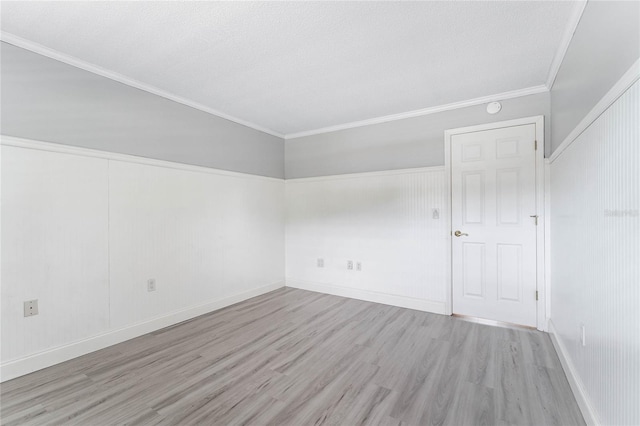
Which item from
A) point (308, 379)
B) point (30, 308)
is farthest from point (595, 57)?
point (30, 308)

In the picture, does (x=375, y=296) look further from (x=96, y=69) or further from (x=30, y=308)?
(x=96, y=69)

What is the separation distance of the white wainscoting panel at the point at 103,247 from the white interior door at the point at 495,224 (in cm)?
275

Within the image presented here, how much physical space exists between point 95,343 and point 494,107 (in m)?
4.47

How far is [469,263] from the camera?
318cm

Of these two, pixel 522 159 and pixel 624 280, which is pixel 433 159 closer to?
pixel 522 159

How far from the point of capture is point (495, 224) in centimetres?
304

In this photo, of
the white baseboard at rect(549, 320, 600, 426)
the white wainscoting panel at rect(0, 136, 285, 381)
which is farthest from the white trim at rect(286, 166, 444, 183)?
the white baseboard at rect(549, 320, 600, 426)

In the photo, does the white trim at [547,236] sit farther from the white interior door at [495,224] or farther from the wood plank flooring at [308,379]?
the wood plank flooring at [308,379]

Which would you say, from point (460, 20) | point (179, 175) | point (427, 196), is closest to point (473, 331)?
point (427, 196)

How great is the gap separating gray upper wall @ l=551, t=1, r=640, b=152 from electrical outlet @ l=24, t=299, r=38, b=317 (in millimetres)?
3641

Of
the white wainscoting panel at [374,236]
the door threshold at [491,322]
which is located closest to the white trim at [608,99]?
the white wainscoting panel at [374,236]

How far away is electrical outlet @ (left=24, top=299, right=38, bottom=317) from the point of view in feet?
6.73

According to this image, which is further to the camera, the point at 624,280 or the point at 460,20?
the point at 460,20

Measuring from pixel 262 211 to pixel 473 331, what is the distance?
298 cm
